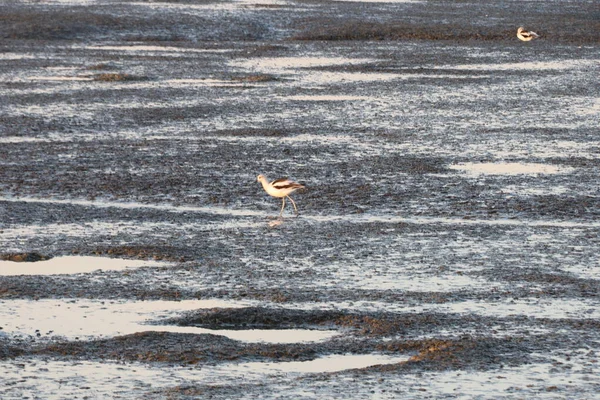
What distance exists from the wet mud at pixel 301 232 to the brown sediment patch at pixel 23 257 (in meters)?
0.05

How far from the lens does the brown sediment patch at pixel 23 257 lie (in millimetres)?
11930

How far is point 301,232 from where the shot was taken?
43.5 ft

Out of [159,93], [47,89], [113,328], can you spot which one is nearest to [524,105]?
[159,93]

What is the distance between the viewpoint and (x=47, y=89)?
2530 centimetres

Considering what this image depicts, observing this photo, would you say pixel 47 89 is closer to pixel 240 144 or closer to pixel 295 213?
pixel 240 144

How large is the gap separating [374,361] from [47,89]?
57.0ft

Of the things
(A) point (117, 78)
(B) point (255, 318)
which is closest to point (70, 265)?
(B) point (255, 318)

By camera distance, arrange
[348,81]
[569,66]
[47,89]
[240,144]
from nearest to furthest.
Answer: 1. [240,144]
2. [47,89]
3. [348,81]
4. [569,66]

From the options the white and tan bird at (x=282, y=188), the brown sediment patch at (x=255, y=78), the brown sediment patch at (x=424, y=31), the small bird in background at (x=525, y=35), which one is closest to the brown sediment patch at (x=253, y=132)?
the white and tan bird at (x=282, y=188)

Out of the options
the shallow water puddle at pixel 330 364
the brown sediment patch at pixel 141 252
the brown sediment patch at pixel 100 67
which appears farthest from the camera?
the brown sediment patch at pixel 100 67

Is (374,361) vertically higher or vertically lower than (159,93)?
higher

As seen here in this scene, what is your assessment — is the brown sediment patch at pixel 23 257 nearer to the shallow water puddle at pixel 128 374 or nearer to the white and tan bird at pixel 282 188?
the white and tan bird at pixel 282 188

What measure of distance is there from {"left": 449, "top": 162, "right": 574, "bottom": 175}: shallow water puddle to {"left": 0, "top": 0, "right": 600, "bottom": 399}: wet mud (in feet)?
0.19

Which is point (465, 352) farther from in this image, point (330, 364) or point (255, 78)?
point (255, 78)
